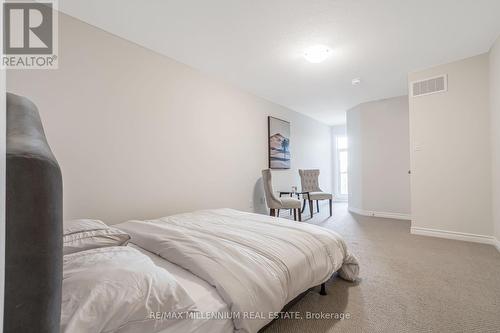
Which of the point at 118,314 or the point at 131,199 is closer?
the point at 118,314

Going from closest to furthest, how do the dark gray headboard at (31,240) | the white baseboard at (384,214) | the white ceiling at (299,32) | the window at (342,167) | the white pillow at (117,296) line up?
1. the dark gray headboard at (31,240)
2. the white pillow at (117,296)
3. the white ceiling at (299,32)
4. the white baseboard at (384,214)
5. the window at (342,167)

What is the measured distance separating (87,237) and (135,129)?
1.57 metres

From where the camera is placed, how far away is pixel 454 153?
3082 millimetres

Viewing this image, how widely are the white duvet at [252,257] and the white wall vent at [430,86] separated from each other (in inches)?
113

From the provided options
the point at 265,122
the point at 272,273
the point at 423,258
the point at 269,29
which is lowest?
the point at 423,258

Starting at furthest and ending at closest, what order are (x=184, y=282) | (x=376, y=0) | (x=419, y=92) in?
(x=419, y=92), (x=376, y=0), (x=184, y=282)

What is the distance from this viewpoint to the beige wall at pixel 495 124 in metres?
2.55

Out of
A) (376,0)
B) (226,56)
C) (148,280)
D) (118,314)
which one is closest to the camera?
(118,314)

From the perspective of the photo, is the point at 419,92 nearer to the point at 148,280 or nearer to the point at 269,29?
the point at 269,29

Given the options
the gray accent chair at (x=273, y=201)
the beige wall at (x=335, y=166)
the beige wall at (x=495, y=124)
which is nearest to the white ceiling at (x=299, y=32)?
the beige wall at (x=495, y=124)

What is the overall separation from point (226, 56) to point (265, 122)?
1.79 meters

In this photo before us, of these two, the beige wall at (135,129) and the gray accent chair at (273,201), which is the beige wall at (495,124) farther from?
the beige wall at (135,129)

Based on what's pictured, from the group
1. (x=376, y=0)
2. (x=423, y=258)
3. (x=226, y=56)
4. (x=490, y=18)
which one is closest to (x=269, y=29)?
(x=226, y=56)

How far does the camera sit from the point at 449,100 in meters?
3.12
